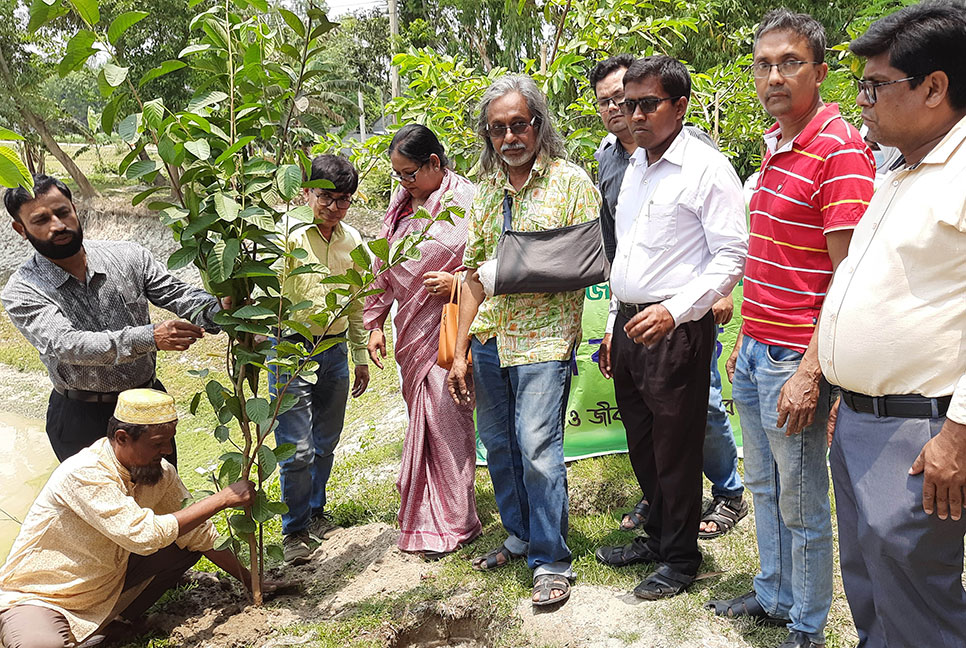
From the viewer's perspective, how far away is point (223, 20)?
2.74 meters

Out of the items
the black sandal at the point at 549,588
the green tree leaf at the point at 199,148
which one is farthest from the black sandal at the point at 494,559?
the green tree leaf at the point at 199,148

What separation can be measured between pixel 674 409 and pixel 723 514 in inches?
39.4

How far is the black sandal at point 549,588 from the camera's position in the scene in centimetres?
305

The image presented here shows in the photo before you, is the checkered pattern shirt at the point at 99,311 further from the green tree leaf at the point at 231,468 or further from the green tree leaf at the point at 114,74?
the green tree leaf at the point at 114,74

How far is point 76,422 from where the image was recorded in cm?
325

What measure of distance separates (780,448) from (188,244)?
206cm

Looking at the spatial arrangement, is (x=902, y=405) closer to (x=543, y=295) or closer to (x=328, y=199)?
(x=543, y=295)

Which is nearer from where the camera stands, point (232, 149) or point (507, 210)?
point (232, 149)

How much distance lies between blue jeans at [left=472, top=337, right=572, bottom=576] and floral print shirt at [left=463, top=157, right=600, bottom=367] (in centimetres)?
8

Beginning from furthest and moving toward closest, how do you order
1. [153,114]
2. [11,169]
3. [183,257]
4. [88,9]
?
[183,257]
[153,114]
[88,9]
[11,169]

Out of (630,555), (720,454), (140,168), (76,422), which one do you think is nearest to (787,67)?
(720,454)

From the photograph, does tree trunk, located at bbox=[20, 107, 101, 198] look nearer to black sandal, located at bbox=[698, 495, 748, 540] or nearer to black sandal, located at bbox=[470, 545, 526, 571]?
black sandal, located at bbox=[470, 545, 526, 571]

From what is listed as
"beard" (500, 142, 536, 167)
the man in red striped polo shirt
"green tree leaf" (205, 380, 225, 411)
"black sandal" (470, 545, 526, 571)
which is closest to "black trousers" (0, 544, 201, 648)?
"green tree leaf" (205, 380, 225, 411)

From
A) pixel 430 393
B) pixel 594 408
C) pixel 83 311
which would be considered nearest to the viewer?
pixel 83 311
